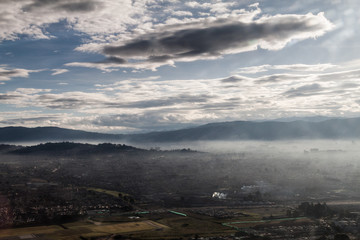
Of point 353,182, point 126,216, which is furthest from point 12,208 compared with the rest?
point 353,182

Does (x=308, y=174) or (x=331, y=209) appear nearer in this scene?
(x=331, y=209)

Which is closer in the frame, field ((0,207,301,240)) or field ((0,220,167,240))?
field ((0,220,167,240))

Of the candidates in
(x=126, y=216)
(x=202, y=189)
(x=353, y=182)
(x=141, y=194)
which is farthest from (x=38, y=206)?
(x=353, y=182)

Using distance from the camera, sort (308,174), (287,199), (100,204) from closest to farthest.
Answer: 1. (100,204)
2. (287,199)
3. (308,174)

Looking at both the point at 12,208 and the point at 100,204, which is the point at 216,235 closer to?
the point at 100,204

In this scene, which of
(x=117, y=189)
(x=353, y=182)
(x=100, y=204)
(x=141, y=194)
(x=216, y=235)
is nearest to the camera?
(x=216, y=235)

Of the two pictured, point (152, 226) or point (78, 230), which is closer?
point (78, 230)

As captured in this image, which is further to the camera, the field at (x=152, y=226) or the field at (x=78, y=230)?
the field at (x=152, y=226)

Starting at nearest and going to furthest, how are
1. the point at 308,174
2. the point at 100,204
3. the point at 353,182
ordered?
the point at 100,204
the point at 353,182
the point at 308,174

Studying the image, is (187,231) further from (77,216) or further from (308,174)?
(308,174)
